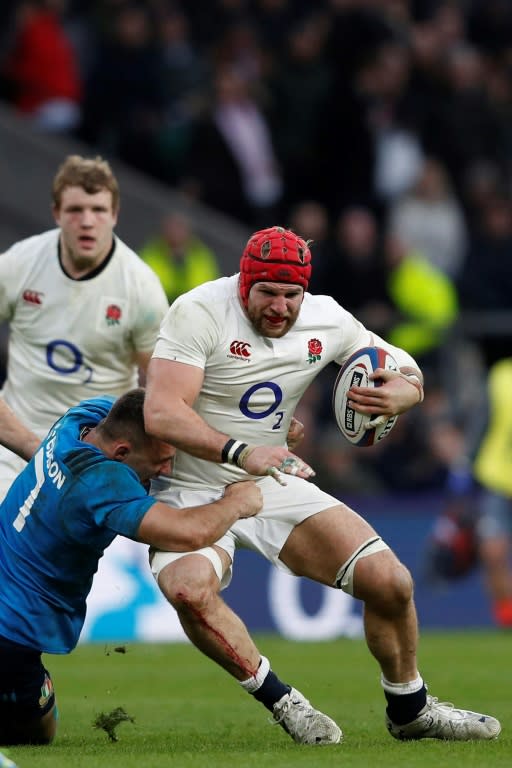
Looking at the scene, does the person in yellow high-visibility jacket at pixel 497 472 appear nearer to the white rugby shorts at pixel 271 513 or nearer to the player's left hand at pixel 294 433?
the player's left hand at pixel 294 433

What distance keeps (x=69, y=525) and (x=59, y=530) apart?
78mm

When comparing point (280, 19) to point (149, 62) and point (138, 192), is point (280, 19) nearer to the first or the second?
point (149, 62)

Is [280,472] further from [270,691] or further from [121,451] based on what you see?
[270,691]

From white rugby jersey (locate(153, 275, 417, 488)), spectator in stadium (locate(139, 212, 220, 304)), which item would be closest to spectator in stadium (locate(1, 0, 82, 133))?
spectator in stadium (locate(139, 212, 220, 304))

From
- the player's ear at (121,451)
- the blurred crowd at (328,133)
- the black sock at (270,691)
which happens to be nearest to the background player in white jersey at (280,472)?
the black sock at (270,691)

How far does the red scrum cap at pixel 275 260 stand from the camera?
675 cm

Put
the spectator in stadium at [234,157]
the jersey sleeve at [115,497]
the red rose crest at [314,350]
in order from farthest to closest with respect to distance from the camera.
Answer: the spectator in stadium at [234,157], the red rose crest at [314,350], the jersey sleeve at [115,497]

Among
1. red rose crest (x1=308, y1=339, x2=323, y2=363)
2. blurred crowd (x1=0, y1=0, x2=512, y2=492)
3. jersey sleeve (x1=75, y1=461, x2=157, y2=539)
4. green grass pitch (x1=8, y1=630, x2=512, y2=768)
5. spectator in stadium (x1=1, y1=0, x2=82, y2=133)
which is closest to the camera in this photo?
green grass pitch (x1=8, y1=630, x2=512, y2=768)

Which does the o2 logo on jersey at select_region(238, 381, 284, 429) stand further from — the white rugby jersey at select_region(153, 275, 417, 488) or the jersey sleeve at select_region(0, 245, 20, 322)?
the jersey sleeve at select_region(0, 245, 20, 322)

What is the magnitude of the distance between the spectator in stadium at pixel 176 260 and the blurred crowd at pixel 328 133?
0.25 ft

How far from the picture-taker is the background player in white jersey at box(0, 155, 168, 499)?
8.41m

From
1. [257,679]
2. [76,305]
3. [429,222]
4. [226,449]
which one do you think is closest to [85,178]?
[76,305]

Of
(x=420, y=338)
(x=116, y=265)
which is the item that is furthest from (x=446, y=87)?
(x=116, y=265)

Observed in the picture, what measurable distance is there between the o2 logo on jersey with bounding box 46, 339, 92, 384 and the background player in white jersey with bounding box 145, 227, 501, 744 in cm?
168
